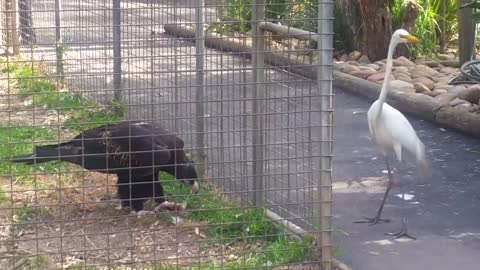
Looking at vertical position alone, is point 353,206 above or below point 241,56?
below

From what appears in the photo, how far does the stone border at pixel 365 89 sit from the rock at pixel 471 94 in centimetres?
18

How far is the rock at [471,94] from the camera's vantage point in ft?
34.1

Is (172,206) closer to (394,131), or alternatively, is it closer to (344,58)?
(394,131)

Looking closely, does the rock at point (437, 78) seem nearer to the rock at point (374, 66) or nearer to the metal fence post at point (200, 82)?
the rock at point (374, 66)

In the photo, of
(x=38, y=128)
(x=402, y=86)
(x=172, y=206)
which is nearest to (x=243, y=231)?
(x=172, y=206)

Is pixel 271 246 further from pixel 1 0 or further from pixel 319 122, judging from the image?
pixel 1 0

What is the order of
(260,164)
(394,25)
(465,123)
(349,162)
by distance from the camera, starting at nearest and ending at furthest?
(260,164)
(349,162)
(465,123)
(394,25)

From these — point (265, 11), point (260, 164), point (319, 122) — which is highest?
point (265, 11)

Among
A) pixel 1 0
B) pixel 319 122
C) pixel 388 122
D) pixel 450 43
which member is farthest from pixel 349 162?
pixel 450 43

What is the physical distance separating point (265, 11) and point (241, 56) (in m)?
0.42

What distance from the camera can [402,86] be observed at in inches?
453

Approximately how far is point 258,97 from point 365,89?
6.00 metres

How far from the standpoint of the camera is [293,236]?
5887 millimetres

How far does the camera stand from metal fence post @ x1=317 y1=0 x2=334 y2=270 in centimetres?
547
